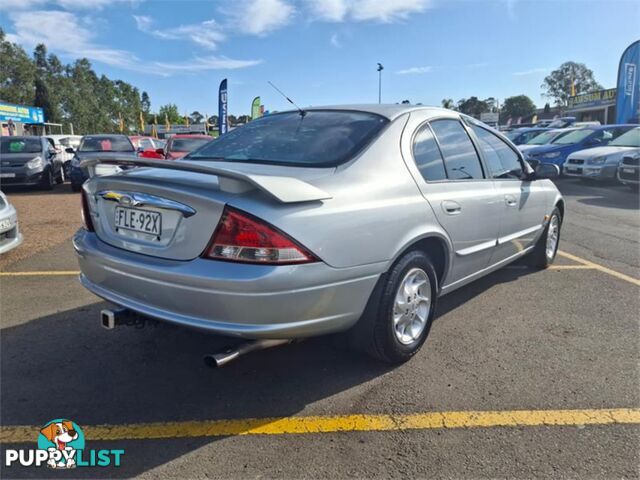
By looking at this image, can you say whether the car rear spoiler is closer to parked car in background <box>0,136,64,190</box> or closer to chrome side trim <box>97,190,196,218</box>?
Answer: chrome side trim <box>97,190,196,218</box>

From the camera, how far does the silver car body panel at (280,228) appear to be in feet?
7.52

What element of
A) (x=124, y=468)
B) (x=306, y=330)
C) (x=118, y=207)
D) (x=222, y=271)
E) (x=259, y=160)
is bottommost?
(x=124, y=468)

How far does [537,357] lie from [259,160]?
226cm

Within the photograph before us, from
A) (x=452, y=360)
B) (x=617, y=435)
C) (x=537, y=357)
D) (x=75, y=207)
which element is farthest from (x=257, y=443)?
(x=75, y=207)

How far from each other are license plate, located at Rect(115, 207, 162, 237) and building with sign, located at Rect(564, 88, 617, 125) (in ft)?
159

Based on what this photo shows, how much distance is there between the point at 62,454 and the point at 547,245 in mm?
4784

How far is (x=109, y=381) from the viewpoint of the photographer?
2.93 meters

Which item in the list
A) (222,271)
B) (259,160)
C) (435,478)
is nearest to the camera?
(435,478)

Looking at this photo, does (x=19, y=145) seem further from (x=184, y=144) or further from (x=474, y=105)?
(x=474, y=105)

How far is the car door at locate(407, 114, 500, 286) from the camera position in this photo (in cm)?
323

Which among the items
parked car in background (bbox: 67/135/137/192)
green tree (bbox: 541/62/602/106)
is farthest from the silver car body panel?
green tree (bbox: 541/62/602/106)

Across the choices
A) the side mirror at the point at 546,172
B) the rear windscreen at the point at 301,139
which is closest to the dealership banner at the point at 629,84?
the side mirror at the point at 546,172

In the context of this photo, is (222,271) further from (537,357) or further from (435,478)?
(537,357)

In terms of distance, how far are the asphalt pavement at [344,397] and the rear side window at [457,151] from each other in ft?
3.85
